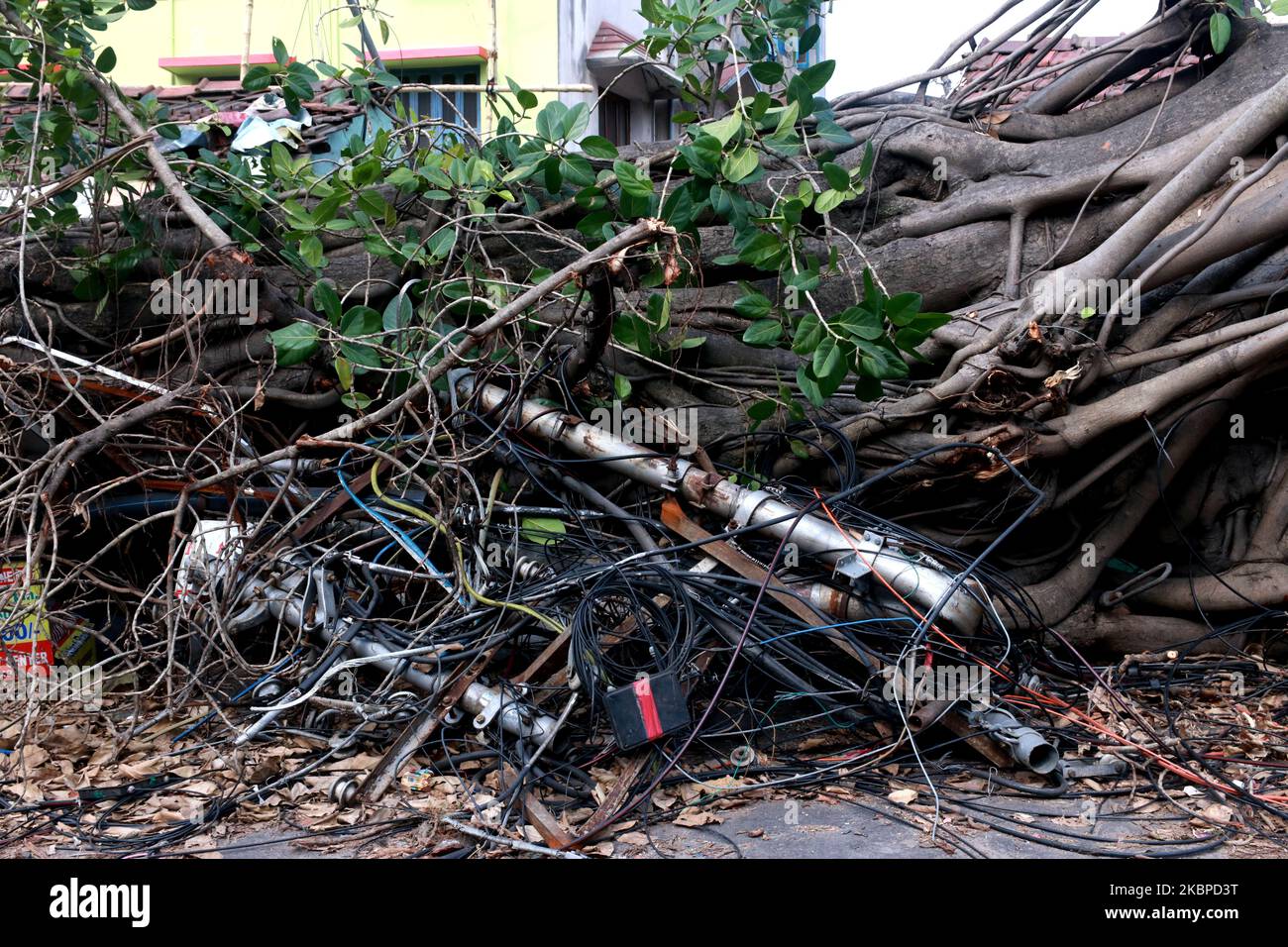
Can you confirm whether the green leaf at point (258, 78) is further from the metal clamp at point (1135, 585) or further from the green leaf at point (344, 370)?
the metal clamp at point (1135, 585)

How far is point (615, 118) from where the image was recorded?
1555cm

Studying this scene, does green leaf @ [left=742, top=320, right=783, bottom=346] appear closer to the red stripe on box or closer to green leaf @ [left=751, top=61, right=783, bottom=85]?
green leaf @ [left=751, top=61, right=783, bottom=85]

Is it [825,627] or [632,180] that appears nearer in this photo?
[825,627]

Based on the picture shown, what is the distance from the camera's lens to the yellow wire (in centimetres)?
383

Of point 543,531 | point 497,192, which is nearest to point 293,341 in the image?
point 497,192

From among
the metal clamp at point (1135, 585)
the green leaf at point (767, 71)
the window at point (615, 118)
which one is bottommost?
the metal clamp at point (1135, 585)

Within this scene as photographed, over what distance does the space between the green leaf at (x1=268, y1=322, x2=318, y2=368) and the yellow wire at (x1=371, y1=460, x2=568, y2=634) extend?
1.92 ft

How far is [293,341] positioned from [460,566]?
4.07ft

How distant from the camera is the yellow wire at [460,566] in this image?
12.6ft

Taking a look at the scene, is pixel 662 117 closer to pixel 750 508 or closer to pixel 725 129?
pixel 725 129

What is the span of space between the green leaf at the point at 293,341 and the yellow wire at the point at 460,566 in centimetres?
59

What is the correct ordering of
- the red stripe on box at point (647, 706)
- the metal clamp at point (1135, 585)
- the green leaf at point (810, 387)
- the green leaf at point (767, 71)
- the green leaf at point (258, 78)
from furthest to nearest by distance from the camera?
the green leaf at point (258, 78) < the metal clamp at point (1135, 585) < the green leaf at point (767, 71) < the green leaf at point (810, 387) < the red stripe on box at point (647, 706)

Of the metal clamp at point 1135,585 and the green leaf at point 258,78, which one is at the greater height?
the green leaf at point 258,78

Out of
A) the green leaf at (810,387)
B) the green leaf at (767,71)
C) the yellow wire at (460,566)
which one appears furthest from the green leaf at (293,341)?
the green leaf at (767,71)
